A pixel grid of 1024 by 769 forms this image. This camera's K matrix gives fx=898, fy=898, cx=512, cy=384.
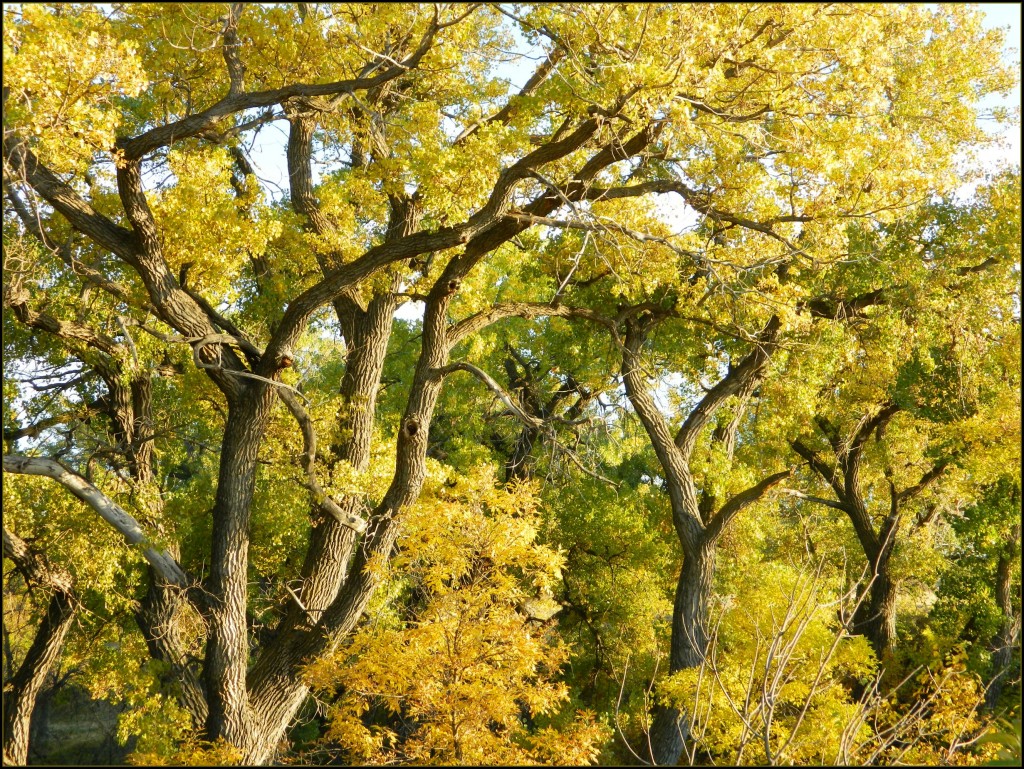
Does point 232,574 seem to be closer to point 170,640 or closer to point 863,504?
point 170,640

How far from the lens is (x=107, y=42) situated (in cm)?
618

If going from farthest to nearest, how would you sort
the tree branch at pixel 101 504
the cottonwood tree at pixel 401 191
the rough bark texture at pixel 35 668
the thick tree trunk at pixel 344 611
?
the rough bark texture at pixel 35 668, the thick tree trunk at pixel 344 611, the tree branch at pixel 101 504, the cottonwood tree at pixel 401 191

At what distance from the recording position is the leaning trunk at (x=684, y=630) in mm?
10500

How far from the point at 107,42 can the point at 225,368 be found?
3.17 m

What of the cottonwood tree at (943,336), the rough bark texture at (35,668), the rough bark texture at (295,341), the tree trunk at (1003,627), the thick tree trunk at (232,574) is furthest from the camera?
the tree trunk at (1003,627)

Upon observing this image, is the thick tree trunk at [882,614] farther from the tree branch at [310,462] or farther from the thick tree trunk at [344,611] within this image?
the tree branch at [310,462]

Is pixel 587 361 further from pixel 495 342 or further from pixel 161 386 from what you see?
pixel 161 386

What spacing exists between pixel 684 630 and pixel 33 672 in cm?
731

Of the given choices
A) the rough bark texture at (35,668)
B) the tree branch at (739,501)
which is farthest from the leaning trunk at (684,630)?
the rough bark texture at (35,668)

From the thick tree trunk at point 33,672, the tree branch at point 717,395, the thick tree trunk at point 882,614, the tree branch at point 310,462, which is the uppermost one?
the tree branch at point 717,395

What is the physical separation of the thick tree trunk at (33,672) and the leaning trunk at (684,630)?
22.1 ft

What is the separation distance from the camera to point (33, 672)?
9.74 meters

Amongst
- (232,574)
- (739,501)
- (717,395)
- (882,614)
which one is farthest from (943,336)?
(232,574)

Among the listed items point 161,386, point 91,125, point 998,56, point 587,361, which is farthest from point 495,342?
point 91,125
